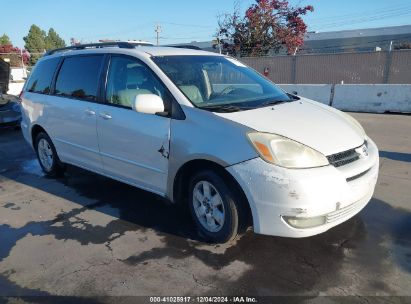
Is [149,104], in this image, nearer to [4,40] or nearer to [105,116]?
[105,116]

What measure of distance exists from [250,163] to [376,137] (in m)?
5.88

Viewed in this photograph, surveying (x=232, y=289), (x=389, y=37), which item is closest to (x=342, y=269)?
(x=232, y=289)

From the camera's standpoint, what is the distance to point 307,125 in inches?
142

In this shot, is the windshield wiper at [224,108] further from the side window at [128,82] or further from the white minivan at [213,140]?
the side window at [128,82]

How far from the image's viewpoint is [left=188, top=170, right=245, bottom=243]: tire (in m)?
3.48

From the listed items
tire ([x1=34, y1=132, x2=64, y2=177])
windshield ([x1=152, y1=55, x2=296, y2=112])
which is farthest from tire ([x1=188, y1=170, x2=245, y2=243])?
tire ([x1=34, y1=132, x2=64, y2=177])

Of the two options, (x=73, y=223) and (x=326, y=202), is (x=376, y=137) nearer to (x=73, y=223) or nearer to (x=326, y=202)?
(x=326, y=202)

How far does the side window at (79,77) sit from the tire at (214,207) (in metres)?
1.84

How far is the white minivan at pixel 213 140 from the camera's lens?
3.23m

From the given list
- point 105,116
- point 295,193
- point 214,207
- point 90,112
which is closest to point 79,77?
point 90,112

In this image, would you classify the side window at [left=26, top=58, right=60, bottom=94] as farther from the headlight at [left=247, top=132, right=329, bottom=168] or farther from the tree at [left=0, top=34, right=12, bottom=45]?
the tree at [left=0, top=34, right=12, bottom=45]

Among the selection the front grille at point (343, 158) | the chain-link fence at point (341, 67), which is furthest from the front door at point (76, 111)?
the chain-link fence at point (341, 67)

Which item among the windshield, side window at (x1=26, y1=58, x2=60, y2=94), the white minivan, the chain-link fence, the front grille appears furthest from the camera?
the chain-link fence

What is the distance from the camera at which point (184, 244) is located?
380 cm
